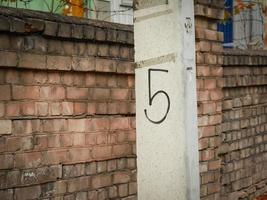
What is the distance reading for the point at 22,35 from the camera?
301 centimetres

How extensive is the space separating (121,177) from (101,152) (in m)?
0.29

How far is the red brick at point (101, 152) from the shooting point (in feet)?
11.5

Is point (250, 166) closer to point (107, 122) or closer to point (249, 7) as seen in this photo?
point (107, 122)

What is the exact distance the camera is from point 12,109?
2.96 m

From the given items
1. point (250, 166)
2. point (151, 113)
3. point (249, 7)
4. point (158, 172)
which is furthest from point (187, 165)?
point (249, 7)

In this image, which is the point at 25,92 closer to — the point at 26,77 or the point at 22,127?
the point at 26,77

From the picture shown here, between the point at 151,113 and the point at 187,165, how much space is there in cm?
29

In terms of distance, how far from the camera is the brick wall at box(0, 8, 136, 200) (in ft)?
9.71

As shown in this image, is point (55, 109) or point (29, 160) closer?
point (29, 160)

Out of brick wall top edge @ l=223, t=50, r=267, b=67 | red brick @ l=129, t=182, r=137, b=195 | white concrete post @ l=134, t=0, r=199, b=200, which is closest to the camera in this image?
white concrete post @ l=134, t=0, r=199, b=200

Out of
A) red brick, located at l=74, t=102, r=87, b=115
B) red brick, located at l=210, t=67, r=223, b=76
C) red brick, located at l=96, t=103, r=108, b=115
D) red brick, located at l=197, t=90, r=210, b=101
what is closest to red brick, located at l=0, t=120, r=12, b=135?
red brick, located at l=74, t=102, r=87, b=115

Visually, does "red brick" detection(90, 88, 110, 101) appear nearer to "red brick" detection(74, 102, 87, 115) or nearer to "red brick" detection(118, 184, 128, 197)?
"red brick" detection(74, 102, 87, 115)

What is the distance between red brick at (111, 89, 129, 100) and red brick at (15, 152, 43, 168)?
0.79m

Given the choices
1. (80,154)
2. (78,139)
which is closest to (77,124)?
(78,139)
